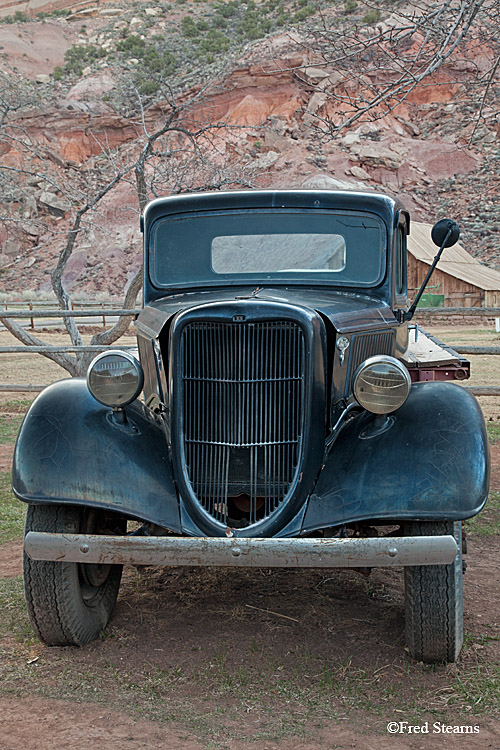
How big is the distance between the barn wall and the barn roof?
227 mm

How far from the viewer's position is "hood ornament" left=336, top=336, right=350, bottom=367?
3.37m

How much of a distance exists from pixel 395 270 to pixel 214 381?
1637 millimetres

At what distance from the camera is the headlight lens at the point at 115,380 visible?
3305 mm

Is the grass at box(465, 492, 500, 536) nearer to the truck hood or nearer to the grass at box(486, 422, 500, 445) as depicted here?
the truck hood

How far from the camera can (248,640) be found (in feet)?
11.3

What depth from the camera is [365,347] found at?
12.2 feet

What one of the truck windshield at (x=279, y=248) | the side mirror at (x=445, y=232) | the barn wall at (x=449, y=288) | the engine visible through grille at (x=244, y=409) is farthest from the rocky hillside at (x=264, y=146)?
the engine visible through grille at (x=244, y=409)

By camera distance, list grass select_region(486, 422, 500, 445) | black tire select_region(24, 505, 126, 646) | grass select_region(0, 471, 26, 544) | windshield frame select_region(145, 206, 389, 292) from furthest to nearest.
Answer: grass select_region(486, 422, 500, 445) < grass select_region(0, 471, 26, 544) < windshield frame select_region(145, 206, 389, 292) < black tire select_region(24, 505, 126, 646)

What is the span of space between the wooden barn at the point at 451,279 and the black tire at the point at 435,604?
101ft

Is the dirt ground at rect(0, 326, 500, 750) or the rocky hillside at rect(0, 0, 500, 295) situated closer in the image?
the dirt ground at rect(0, 326, 500, 750)

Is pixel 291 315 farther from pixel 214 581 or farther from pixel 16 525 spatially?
pixel 16 525

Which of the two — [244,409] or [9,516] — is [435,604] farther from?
[9,516]

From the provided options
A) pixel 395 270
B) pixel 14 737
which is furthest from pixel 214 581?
pixel 395 270

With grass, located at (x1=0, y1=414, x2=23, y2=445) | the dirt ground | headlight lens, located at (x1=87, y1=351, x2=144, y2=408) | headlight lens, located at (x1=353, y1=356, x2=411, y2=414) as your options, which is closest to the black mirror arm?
headlight lens, located at (x1=353, y1=356, x2=411, y2=414)
